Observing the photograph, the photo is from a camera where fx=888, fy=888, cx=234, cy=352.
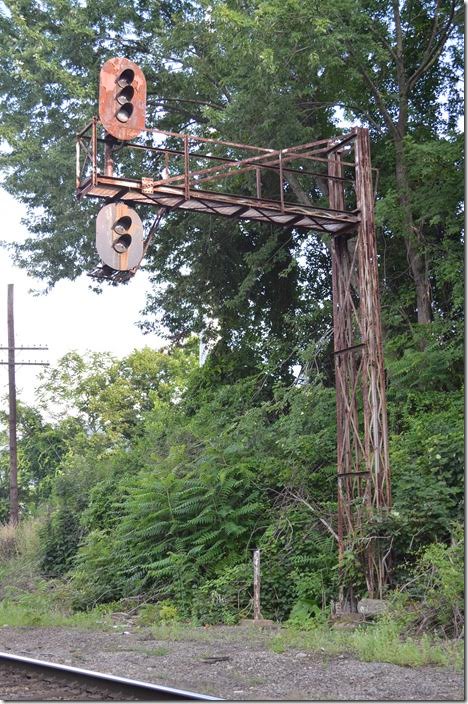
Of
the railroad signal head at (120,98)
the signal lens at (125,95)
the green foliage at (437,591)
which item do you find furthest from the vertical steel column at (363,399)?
the signal lens at (125,95)

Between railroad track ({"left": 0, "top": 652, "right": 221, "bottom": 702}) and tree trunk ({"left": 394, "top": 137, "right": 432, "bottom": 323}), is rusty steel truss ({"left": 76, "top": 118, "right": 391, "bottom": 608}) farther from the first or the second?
railroad track ({"left": 0, "top": 652, "right": 221, "bottom": 702})

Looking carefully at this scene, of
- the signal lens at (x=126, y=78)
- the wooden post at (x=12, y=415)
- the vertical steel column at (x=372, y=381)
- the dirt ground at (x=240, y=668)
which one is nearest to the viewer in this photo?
the dirt ground at (x=240, y=668)

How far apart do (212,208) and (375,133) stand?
11053 mm

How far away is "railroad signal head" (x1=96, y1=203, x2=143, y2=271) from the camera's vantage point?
13703 mm

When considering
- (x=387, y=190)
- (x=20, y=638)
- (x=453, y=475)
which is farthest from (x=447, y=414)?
(x=20, y=638)

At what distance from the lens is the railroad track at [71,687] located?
774 cm

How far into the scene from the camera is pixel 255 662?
9961mm

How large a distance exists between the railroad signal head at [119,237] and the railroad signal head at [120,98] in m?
1.22

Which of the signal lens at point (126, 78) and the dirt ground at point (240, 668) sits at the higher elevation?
the signal lens at point (126, 78)

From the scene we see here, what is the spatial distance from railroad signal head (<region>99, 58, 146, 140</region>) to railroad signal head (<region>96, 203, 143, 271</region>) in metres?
1.22

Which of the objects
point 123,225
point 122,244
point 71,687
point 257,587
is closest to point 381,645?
point 71,687

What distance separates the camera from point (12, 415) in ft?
101

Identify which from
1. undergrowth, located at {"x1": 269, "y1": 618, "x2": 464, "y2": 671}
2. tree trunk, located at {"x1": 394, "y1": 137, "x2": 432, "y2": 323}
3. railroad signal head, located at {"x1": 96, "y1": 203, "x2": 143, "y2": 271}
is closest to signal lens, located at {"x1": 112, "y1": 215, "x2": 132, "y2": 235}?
railroad signal head, located at {"x1": 96, "y1": 203, "x2": 143, "y2": 271}

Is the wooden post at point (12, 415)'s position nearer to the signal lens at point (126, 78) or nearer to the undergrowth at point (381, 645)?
the signal lens at point (126, 78)
